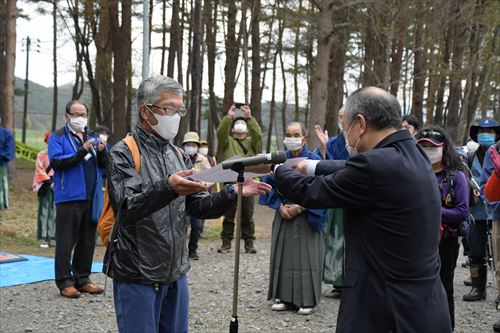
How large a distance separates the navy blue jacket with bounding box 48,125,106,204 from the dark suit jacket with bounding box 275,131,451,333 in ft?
15.5

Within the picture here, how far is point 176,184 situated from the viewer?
2.97 m

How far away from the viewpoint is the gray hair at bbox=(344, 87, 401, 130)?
2.92 meters

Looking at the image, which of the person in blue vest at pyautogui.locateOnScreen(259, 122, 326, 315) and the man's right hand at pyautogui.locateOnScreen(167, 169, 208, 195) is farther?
the person in blue vest at pyautogui.locateOnScreen(259, 122, 326, 315)

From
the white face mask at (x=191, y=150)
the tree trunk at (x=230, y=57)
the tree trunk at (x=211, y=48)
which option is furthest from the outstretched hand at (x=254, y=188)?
the tree trunk at (x=211, y=48)

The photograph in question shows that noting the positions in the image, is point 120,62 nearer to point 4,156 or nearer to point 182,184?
point 4,156

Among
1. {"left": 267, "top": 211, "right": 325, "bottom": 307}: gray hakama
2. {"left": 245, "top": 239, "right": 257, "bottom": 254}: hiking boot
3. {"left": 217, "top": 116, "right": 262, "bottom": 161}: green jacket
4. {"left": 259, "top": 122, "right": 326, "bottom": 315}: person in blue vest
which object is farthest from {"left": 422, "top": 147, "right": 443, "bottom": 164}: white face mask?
{"left": 245, "top": 239, "right": 257, "bottom": 254}: hiking boot

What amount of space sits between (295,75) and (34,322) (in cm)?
3178

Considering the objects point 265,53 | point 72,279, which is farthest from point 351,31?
point 72,279

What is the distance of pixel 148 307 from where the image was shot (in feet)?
10.7

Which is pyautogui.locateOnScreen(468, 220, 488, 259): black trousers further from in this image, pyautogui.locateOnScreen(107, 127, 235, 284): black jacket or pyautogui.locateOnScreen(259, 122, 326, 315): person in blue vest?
pyautogui.locateOnScreen(107, 127, 235, 284): black jacket

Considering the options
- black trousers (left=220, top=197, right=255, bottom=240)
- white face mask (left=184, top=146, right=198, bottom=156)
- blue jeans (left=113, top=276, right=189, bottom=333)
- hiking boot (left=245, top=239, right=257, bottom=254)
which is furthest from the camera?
hiking boot (left=245, top=239, right=257, bottom=254)

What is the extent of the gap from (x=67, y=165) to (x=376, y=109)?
16.0 feet

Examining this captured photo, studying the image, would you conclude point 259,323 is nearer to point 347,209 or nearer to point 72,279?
point 72,279

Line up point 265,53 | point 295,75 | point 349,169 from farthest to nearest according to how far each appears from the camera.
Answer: point 295,75
point 265,53
point 349,169
